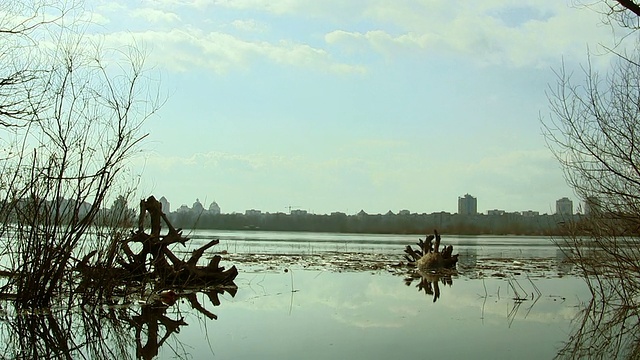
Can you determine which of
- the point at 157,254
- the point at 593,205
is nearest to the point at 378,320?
the point at 593,205

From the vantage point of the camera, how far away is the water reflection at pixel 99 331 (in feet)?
26.0

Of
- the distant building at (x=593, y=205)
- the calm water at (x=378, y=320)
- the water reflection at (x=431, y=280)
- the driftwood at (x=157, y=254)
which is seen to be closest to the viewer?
the calm water at (x=378, y=320)

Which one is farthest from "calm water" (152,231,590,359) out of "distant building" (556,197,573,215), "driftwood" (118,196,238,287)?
"distant building" (556,197,573,215)

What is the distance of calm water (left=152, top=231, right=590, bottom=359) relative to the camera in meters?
8.30

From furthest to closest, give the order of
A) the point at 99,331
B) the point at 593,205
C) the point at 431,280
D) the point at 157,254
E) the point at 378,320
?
1. the point at 431,280
2. the point at 157,254
3. the point at 593,205
4. the point at 378,320
5. the point at 99,331

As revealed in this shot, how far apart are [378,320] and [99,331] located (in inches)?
167

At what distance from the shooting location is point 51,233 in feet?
34.7

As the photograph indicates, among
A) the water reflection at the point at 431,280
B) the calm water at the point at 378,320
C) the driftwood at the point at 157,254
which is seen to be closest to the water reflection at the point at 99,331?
the calm water at the point at 378,320

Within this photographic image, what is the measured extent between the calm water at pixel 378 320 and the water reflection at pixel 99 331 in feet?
0.65

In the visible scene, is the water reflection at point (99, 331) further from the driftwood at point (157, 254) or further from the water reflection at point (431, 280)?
the water reflection at point (431, 280)

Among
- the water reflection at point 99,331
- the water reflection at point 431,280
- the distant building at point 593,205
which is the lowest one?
the water reflection at point 99,331

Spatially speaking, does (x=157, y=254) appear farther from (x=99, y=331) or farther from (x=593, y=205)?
(x=593, y=205)

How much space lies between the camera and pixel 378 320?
11.1 metres

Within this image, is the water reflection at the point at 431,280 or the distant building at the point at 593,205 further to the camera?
the water reflection at the point at 431,280
